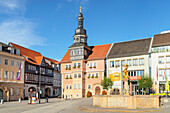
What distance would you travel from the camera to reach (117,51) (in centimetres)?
5244

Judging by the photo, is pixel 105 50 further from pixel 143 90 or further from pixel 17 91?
pixel 17 91

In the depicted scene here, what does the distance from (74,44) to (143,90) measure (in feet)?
71.1

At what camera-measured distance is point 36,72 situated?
204 feet

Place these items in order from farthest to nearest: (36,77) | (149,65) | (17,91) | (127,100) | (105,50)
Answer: (36,77), (105,50), (17,91), (149,65), (127,100)

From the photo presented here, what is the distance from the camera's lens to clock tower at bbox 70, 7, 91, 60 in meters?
54.8

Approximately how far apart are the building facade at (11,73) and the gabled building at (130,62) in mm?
22023

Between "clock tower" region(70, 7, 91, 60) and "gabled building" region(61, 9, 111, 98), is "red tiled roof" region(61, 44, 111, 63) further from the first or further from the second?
"clock tower" region(70, 7, 91, 60)

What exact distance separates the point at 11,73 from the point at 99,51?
22663 mm

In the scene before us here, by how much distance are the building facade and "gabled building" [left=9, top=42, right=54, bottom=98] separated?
3.27 metres

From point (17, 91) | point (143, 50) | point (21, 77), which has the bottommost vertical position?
point (17, 91)

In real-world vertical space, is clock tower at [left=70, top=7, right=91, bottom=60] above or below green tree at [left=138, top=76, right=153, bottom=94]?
above

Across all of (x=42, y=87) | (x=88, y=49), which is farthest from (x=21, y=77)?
(x=88, y=49)

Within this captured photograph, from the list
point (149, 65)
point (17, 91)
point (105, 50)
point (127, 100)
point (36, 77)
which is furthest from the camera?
point (36, 77)

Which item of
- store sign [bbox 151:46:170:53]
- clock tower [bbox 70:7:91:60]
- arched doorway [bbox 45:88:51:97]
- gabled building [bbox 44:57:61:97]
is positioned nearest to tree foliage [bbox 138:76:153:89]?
store sign [bbox 151:46:170:53]
